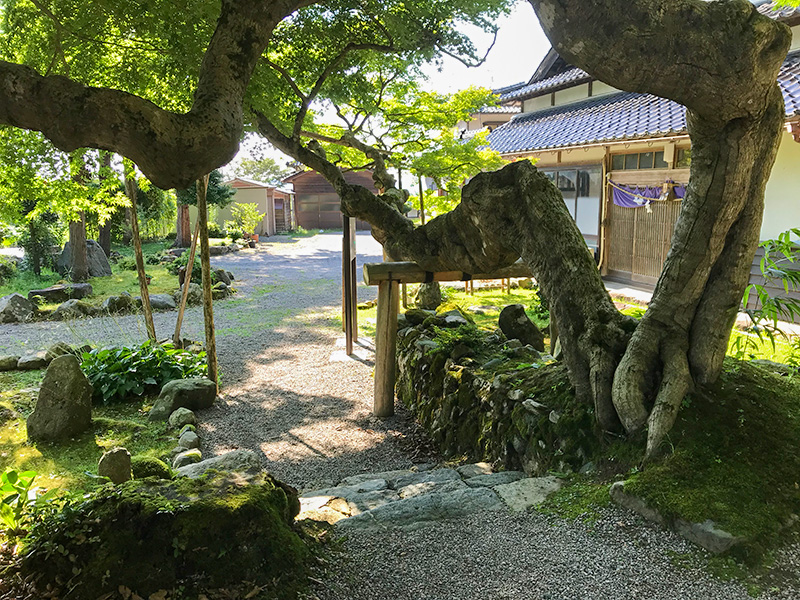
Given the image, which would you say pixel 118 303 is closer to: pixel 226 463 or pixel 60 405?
pixel 60 405

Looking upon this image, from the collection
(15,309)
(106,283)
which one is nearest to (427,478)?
(15,309)

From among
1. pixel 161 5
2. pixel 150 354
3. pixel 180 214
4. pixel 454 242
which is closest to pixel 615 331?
pixel 454 242

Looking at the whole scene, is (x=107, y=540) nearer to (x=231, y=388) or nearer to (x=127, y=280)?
(x=231, y=388)

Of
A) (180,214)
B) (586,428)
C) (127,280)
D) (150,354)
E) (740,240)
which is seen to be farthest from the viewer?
(180,214)

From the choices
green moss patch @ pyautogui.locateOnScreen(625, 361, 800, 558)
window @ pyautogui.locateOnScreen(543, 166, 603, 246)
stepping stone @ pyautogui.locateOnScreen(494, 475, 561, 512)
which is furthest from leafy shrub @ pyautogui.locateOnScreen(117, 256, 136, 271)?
green moss patch @ pyautogui.locateOnScreen(625, 361, 800, 558)

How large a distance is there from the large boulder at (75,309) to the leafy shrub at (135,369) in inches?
196

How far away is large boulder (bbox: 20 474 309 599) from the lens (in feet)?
7.32

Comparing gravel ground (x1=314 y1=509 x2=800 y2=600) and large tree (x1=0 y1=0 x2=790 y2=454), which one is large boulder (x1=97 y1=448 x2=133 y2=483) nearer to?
gravel ground (x1=314 y1=509 x2=800 y2=600)

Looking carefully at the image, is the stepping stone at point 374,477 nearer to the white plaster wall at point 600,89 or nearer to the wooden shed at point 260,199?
the white plaster wall at point 600,89

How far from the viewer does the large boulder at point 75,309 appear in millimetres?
11898

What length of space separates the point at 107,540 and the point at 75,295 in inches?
521

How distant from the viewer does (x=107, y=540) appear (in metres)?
2.30

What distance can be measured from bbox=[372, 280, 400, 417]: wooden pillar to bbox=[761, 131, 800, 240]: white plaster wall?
5.82 metres

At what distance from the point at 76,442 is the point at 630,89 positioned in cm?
555
